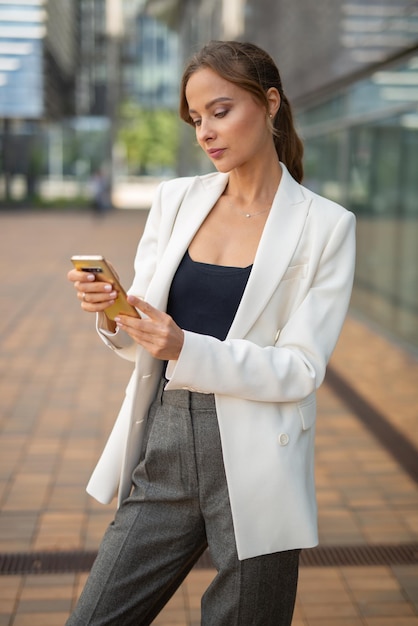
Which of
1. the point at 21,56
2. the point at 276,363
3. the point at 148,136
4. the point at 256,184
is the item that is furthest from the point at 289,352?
the point at 148,136

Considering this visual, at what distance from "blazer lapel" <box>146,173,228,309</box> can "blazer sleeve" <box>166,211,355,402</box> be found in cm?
19

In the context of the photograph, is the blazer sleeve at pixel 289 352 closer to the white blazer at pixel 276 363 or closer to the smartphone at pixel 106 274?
the white blazer at pixel 276 363

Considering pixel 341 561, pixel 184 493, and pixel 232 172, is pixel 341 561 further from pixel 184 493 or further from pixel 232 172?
pixel 232 172

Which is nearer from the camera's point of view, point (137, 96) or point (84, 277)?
point (84, 277)

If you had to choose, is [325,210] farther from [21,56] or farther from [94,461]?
[21,56]

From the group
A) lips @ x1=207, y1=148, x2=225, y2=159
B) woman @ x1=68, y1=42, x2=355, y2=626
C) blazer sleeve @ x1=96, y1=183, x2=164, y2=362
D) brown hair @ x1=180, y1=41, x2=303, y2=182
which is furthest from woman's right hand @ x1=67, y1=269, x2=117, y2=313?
brown hair @ x1=180, y1=41, x2=303, y2=182

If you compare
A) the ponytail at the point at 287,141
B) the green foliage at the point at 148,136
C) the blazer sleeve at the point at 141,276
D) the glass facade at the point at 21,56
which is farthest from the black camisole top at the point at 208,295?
the green foliage at the point at 148,136

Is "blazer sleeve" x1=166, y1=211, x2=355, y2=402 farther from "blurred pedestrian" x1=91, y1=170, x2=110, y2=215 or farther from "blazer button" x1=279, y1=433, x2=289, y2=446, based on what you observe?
"blurred pedestrian" x1=91, y1=170, x2=110, y2=215

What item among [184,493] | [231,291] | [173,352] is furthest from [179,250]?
[184,493]

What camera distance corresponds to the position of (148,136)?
6131 centimetres

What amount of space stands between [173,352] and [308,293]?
344 millimetres

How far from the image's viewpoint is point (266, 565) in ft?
6.19

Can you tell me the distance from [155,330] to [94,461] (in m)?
3.26

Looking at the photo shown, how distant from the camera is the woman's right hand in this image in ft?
5.82
